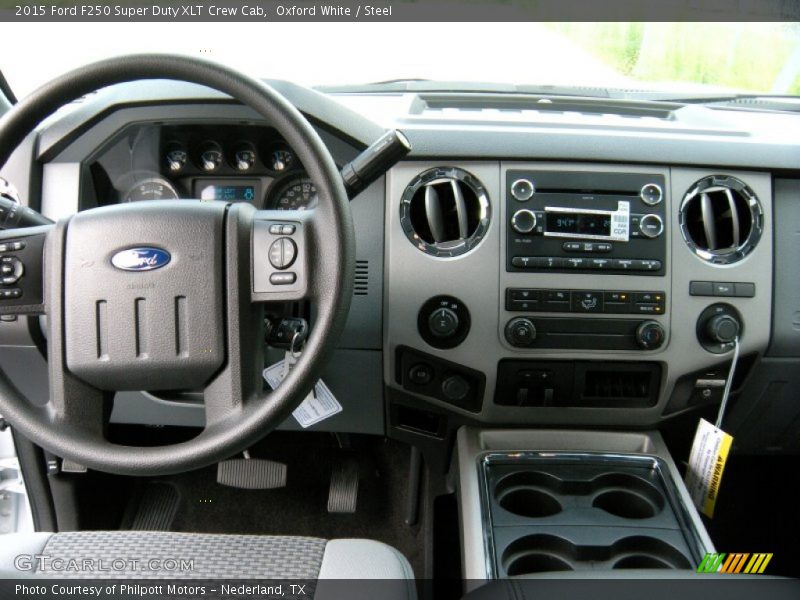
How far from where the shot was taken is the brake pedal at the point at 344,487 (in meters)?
1.86

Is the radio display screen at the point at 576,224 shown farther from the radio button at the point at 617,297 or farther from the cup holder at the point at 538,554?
the cup holder at the point at 538,554

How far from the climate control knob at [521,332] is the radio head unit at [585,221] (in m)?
0.11

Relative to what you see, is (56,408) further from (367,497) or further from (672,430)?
(672,430)

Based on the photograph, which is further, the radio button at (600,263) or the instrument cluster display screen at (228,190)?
the instrument cluster display screen at (228,190)

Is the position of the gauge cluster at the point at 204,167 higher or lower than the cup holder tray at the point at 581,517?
higher

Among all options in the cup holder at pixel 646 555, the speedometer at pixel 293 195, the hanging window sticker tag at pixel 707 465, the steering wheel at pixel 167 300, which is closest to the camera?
the steering wheel at pixel 167 300

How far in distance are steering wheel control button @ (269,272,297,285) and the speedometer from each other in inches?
17.6

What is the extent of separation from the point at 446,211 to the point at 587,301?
337 millimetres

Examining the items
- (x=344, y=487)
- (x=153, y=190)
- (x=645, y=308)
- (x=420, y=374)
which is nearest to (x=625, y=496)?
(x=645, y=308)

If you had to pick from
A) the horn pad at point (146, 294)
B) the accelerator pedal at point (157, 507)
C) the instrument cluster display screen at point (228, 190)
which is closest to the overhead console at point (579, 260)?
the instrument cluster display screen at point (228, 190)

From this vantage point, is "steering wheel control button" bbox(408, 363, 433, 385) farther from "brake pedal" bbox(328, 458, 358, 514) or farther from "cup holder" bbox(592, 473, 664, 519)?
"brake pedal" bbox(328, 458, 358, 514)

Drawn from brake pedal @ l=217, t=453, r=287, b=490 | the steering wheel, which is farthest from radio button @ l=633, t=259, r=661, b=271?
brake pedal @ l=217, t=453, r=287, b=490

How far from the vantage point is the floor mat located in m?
1.93

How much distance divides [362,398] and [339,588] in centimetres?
56
